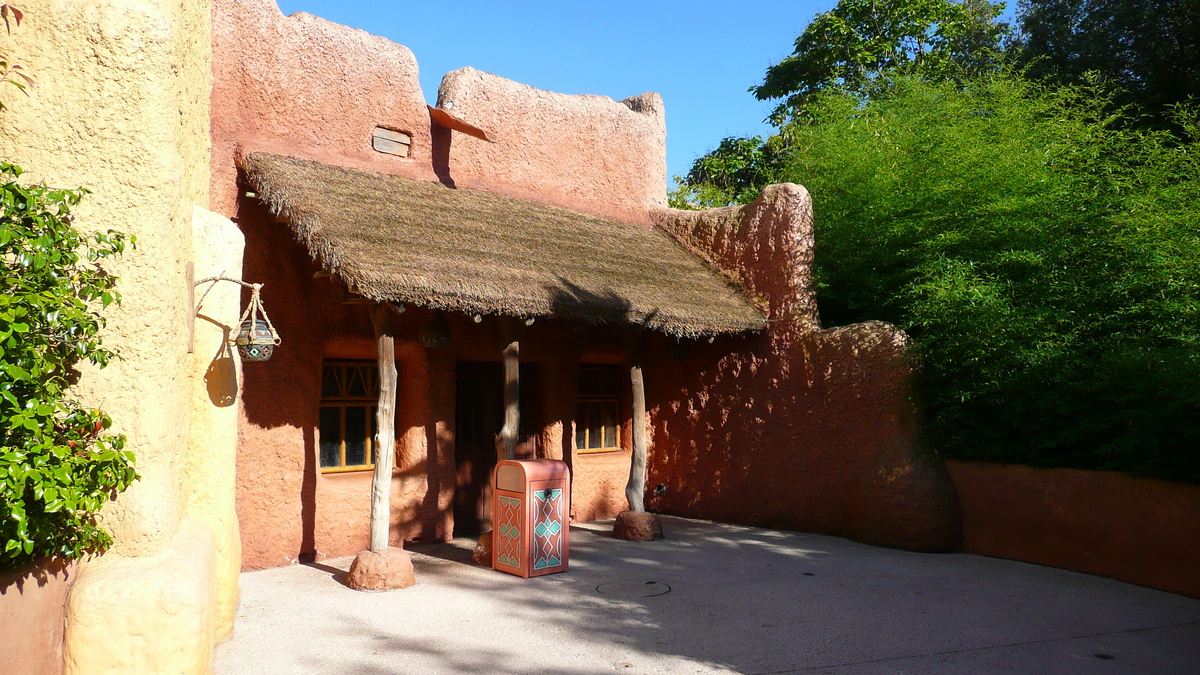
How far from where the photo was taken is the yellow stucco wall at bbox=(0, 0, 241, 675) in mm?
3691

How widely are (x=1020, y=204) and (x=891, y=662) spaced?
5.83m

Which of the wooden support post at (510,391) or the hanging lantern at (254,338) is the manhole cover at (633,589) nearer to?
the wooden support post at (510,391)

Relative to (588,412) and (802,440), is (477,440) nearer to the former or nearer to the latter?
(588,412)

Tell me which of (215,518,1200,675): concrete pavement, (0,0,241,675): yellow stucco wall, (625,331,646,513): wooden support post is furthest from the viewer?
(625,331,646,513): wooden support post

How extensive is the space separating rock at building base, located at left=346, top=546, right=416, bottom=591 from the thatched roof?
7.28 feet

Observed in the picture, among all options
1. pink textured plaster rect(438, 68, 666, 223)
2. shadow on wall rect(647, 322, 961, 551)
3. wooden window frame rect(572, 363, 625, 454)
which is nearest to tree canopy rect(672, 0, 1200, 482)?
shadow on wall rect(647, 322, 961, 551)

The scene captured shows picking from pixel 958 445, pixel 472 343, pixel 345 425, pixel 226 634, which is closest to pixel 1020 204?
pixel 958 445

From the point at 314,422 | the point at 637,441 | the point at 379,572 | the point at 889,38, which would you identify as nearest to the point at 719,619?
the point at 379,572

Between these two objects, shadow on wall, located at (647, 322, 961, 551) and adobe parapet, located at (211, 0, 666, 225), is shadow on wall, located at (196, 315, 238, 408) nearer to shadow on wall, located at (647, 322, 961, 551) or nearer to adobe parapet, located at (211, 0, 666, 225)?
adobe parapet, located at (211, 0, 666, 225)

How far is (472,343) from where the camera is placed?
30.3ft

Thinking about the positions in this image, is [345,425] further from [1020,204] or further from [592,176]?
[1020,204]

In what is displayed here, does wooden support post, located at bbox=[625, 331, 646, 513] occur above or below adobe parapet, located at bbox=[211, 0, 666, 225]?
below

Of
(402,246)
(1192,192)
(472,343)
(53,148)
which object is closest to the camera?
(53,148)

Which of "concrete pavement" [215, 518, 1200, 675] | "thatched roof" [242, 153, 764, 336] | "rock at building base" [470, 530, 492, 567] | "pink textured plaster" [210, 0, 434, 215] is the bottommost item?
"concrete pavement" [215, 518, 1200, 675]
